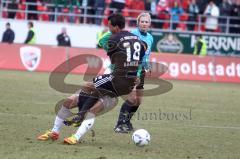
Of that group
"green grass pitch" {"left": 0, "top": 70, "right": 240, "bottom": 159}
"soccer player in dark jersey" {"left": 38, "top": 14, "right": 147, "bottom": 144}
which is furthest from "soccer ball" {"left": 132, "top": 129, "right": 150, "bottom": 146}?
"soccer player in dark jersey" {"left": 38, "top": 14, "right": 147, "bottom": 144}

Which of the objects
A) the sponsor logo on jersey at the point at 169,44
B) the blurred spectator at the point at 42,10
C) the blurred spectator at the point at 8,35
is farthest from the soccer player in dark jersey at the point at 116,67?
the sponsor logo on jersey at the point at 169,44

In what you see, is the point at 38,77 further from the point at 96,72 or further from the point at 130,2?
the point at 130,2

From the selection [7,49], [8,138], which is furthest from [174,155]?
[7,49]

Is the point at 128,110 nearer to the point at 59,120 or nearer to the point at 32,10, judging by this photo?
the point at 59,120

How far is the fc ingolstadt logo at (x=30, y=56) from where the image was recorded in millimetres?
28219

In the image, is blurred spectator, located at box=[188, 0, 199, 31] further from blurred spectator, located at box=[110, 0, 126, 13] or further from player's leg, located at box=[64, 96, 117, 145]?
player's leg, located at box=[64, 96, 117, 145]

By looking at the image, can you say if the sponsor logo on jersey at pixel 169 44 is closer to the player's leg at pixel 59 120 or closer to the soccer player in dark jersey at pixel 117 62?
the soccer player in dark jersey at pixel 117 62

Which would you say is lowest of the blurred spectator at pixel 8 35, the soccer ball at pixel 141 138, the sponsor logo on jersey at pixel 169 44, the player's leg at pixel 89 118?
the sponsor logo on jersey at pixel 169 44

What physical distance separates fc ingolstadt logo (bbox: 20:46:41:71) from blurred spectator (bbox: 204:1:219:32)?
11369 millimetres

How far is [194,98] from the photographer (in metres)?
21.3

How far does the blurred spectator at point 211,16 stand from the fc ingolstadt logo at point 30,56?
1137 cm

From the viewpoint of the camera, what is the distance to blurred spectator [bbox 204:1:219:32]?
1405 inches

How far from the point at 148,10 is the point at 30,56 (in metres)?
9.23

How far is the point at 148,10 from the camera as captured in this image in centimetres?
3528
